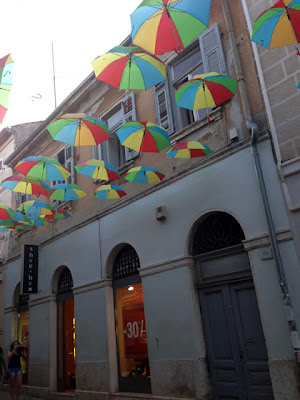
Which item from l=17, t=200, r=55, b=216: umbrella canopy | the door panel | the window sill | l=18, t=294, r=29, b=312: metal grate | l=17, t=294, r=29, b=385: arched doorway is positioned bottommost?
the door panel

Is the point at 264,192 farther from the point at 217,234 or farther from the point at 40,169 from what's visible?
the point at 40,169

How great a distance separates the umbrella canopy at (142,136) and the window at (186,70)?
57.1 inches

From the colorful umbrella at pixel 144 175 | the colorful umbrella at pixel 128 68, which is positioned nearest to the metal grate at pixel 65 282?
the colorful umbrella at pixel 144 175

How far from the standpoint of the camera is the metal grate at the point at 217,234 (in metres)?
6.92

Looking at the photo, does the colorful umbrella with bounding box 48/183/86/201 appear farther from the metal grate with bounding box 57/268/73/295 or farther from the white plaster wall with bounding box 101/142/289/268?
the metal grate with bounding box 57/268/73/295

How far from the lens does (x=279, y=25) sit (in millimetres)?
4750

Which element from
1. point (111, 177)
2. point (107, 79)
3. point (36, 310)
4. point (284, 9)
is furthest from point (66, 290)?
point (284, 9)

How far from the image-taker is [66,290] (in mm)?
10891

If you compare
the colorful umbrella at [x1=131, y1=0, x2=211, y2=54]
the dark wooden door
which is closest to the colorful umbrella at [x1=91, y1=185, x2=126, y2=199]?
the dark wooden door

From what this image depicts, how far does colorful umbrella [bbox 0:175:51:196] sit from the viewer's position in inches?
309

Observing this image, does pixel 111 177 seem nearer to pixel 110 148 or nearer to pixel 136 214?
pixel 136 214

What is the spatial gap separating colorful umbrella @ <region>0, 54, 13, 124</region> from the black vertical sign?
23.9ft

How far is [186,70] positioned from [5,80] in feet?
15.0

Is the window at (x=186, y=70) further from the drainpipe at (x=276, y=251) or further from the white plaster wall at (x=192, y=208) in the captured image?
the drainpipe at (x=276, y=251)
